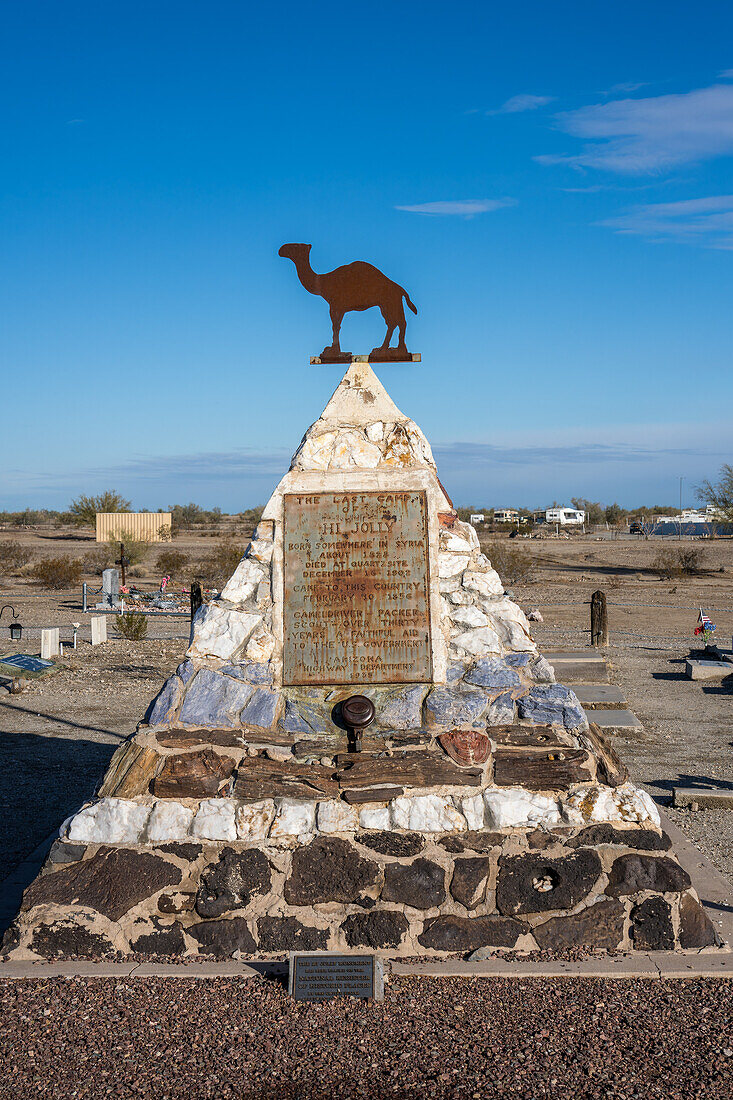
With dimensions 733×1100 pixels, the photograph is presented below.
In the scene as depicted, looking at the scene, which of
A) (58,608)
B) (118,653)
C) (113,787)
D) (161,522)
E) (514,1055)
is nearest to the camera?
(514,1055)

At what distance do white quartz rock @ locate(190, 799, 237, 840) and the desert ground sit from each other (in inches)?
73.7

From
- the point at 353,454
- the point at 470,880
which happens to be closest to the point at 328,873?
the point at 470,880

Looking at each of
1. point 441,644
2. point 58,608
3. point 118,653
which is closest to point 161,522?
point 58,608

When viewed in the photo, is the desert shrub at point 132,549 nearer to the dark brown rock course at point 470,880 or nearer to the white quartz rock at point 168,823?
the white quartz rock at point 168,823

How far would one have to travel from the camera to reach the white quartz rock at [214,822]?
4480 mm

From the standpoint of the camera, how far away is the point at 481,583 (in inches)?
202

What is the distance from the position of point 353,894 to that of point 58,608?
19.0 metres

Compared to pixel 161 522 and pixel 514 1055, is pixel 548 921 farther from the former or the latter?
pixel 161 522

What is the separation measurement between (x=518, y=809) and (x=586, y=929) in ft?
2.06

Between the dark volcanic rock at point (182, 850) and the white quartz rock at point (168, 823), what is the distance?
1.3 inches

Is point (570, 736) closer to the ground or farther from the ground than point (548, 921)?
farther from the ground

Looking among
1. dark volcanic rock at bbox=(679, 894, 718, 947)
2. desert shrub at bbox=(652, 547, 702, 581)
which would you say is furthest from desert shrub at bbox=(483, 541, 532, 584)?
dark volcanic rock at bbox=(679, 894, 718, 947)

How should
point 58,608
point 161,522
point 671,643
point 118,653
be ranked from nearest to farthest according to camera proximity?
point 118,653 < point 671,643 < point 58,608 < point 161,522

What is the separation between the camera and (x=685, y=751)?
351 inches
